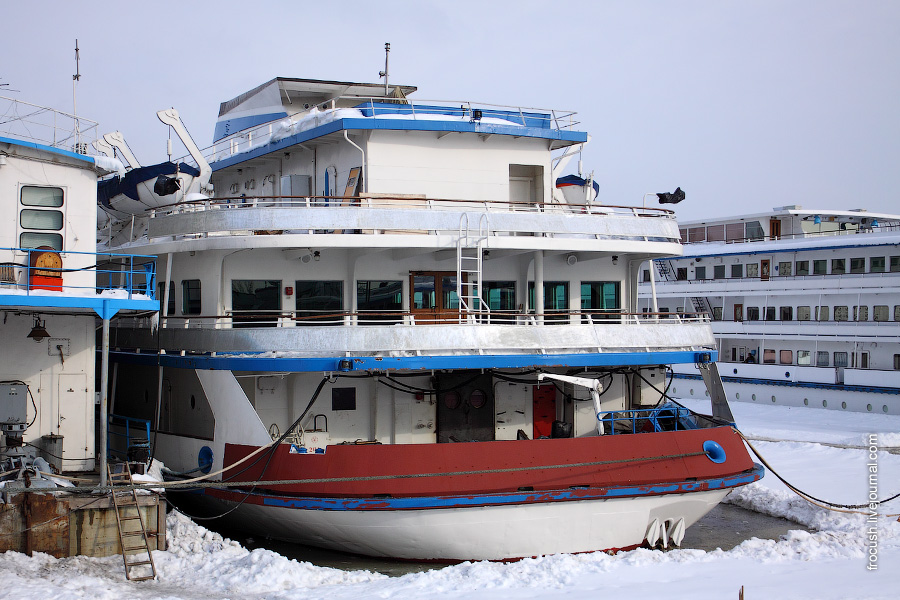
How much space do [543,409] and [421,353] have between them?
3.29m

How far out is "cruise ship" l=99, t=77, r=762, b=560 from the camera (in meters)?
12.6

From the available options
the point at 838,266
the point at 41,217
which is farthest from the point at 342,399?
the point at 838,266

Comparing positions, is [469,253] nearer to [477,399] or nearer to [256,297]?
[477,399]

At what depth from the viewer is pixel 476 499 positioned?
40.3 ft

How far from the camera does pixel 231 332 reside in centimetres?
1359

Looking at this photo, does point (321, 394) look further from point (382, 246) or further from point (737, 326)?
point (737, 326)

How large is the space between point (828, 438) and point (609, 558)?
14.4m

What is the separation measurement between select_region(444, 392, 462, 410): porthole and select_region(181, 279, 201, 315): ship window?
15.5 feet

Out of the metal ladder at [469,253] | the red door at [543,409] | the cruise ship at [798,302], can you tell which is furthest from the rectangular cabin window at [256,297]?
the cruise ship at [798,302]

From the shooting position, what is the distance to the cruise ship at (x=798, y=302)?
98.2ft

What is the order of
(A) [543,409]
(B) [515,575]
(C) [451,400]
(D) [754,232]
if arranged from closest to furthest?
(B) [515,575]
(C) [451,400]
(A) [543,409]
(D) [754,232]

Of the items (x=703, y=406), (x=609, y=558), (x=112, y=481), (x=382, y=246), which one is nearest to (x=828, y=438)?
(x=703, y=406)

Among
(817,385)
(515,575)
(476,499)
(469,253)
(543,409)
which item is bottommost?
(515,575)

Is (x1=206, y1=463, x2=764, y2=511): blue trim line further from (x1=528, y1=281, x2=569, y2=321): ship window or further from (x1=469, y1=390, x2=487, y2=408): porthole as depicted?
(x1=528, y1=281, x2=569, y2=321): ship window
